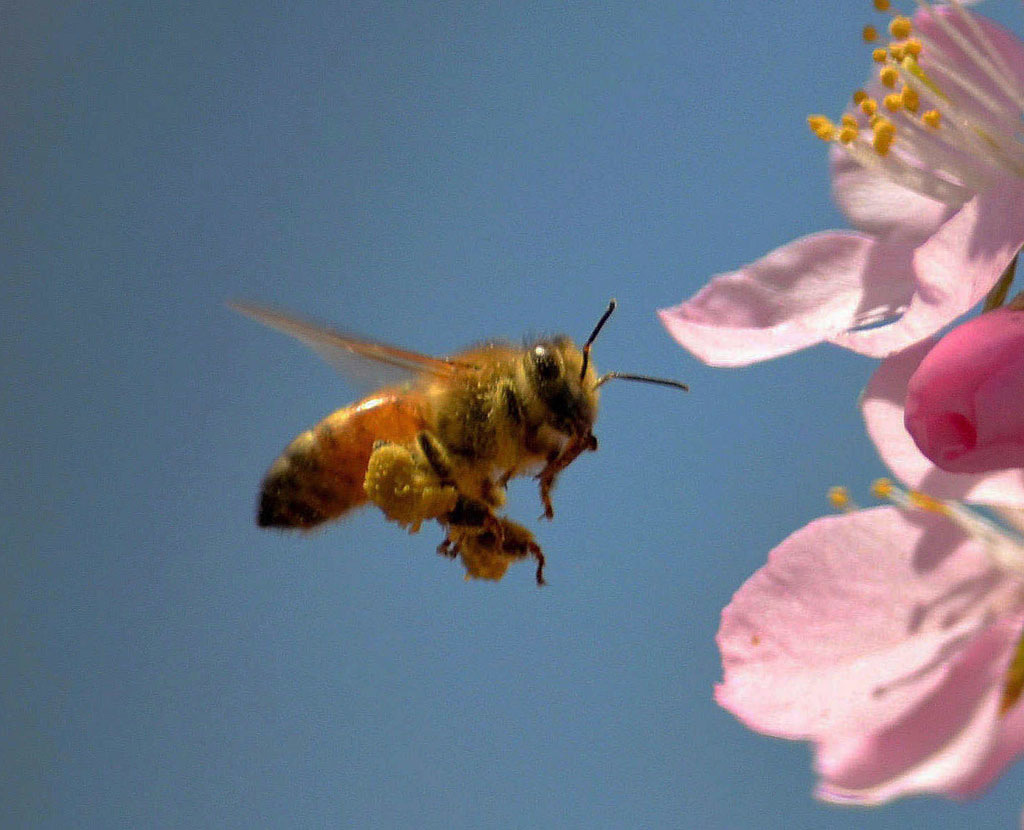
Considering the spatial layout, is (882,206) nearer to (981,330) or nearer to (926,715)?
(981,330)

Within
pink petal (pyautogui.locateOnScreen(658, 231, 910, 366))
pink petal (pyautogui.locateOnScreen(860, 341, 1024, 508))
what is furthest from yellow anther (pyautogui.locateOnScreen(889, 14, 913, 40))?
pink petal (pyautogui.locateOnScreen(860, 341, 1024, 508))

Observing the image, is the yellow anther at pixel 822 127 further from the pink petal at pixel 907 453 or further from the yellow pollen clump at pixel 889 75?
the pink petal at pixel 907 453

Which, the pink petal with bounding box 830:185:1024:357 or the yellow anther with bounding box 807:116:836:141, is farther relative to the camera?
the yellow anther with bounding box 807:116:836:141

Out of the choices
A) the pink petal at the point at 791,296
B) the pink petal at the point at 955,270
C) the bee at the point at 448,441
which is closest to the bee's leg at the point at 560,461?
the bee at the point at 448,441

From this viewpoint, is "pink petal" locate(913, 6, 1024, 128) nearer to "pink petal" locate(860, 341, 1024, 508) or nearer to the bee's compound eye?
"pink petal" locate(860, 341, 1024, 508)

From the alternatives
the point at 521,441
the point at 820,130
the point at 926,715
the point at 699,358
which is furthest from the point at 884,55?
the point at 926,715

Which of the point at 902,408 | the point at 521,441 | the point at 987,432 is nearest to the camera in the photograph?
the point at 987,432

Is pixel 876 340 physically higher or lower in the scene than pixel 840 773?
higher
